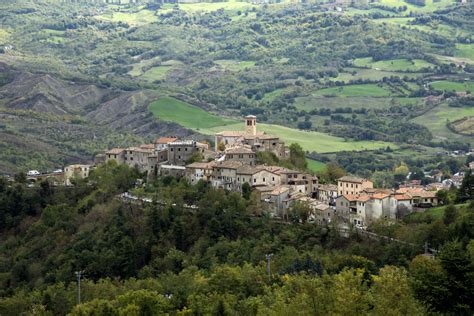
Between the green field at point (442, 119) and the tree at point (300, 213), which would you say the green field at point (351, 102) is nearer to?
the green field at point (442, 119)

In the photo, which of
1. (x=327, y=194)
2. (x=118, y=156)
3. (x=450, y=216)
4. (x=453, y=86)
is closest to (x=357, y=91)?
(x=453, y=86)

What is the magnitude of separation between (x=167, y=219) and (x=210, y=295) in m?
21.0

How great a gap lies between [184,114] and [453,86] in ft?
158

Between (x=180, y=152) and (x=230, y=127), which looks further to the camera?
(x=230, y=127)

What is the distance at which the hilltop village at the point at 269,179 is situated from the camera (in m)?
73.6

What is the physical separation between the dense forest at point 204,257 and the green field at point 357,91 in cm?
9492

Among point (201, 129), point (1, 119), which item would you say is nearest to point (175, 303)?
point (201, 129)

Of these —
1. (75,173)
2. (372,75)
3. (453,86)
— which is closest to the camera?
(75,173)

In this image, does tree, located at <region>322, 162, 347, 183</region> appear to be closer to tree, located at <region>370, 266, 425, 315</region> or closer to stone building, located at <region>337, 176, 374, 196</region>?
→ stone building, located at <region>337, 176, 374, 196</region>

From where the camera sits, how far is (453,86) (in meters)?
182

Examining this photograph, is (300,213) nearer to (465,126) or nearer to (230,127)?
(230,127)

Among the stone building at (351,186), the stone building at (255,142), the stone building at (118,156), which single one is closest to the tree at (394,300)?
the stone building at (351,186)

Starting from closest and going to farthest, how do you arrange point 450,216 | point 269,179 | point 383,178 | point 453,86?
point 450,216 < point 269,179 < point 383,178 < point 453,86

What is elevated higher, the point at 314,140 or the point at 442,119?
the point at 314,140
